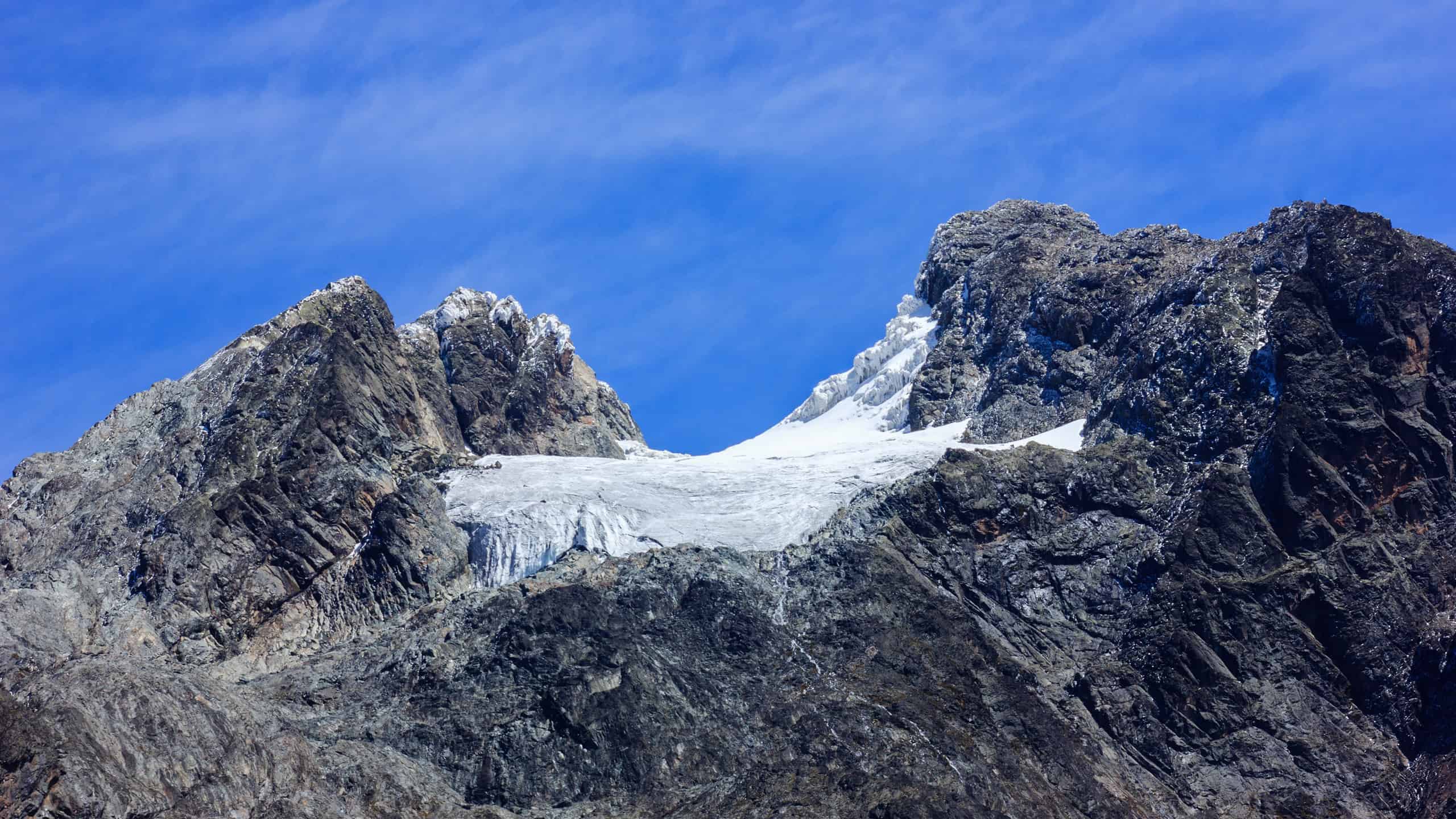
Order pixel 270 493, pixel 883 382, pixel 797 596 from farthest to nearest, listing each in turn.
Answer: pixel 883 382 < pixel 270 493 < pixel 797 596

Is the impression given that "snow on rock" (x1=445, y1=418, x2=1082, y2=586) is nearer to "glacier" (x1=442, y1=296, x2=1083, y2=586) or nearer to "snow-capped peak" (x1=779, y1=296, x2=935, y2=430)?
"glacier" (x1=442, y1=296, x2=1083, y2=586)

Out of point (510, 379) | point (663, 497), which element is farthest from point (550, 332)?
point (663, 497)

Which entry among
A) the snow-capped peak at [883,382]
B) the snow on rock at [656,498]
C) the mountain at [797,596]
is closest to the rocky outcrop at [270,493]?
the mountain at [797,596]

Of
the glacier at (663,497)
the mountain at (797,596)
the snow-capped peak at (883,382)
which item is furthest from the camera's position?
the snow-capped peak at (883,382)

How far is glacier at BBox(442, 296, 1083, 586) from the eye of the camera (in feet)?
302

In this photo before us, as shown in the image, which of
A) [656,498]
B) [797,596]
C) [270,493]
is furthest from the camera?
[656,498]

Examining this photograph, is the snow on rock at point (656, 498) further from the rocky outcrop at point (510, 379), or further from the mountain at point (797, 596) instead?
the rocky outcrop at point (510, 379)

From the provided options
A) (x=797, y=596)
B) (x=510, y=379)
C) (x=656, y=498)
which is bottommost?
(x=797, y=596)

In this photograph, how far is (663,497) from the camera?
97.2 metres

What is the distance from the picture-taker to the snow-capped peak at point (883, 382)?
130 meters

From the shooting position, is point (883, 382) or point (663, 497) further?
point (883, 382)

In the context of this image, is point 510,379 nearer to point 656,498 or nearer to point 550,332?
point 550,332

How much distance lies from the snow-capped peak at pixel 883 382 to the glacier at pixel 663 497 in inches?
571

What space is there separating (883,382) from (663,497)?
4073 centimetres
